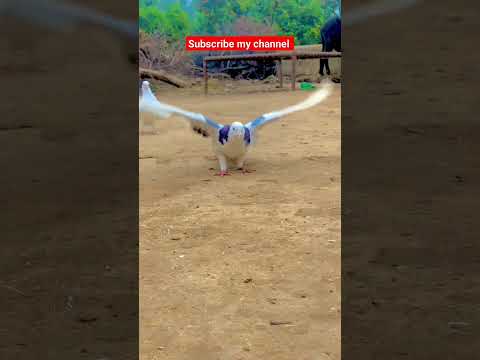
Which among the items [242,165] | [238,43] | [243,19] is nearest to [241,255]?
[242,165]

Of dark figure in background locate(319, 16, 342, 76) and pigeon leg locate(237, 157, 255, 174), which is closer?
pigeon leg locate(237, 157, 255, 174)

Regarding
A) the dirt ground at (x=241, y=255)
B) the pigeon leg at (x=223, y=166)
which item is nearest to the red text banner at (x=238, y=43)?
the dirt ground at (x=241, y=255)

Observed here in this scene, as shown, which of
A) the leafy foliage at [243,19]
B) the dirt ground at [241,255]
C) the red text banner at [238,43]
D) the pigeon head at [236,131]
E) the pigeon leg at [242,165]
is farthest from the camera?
the leafy foliage at [243,19]

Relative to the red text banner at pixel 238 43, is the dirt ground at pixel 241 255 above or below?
below

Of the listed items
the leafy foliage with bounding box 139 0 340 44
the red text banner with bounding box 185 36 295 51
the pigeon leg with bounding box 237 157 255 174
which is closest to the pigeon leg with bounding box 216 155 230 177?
the pigeon leg with bounding box 237 157 255 174

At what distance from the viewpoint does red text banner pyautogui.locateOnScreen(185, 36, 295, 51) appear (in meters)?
11.7

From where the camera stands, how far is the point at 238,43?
1216cm

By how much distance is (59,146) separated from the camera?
540 mm

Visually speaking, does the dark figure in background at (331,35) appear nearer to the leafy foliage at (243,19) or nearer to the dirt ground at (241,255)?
the leafy foliage at (243,19)

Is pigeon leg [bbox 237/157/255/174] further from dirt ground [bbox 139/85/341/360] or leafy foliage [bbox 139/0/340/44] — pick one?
leafy foliage [bbox 139/0/340/44]

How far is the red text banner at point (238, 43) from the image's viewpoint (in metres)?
11.7

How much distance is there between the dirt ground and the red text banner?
7.78m

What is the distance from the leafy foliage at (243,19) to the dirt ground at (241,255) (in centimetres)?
969
